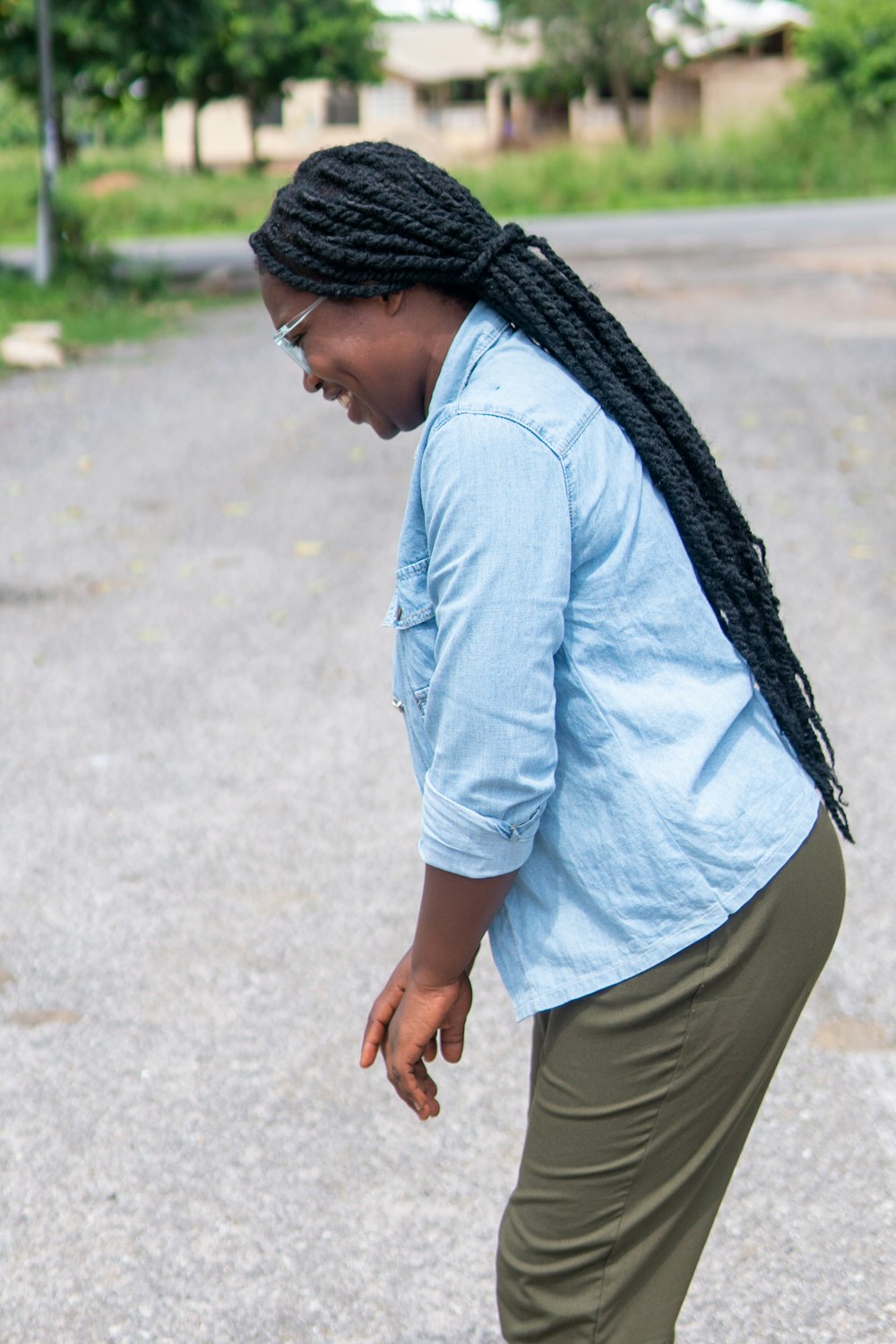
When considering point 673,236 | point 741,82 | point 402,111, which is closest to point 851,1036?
point 673,236

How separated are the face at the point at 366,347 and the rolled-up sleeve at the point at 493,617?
0.15 m

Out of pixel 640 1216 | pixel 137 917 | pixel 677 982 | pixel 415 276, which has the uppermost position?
pixel 415 276

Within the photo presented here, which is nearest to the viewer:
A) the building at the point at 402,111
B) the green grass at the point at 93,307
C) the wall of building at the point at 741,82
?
the green grass at the point at 93,307

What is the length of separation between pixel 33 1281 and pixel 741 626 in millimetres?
1683

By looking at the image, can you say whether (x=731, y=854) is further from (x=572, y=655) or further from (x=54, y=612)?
(x=54, y=612)

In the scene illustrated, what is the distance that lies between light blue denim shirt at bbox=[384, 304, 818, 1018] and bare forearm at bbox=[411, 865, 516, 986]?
0.03m

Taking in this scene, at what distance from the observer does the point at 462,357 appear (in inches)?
63.8

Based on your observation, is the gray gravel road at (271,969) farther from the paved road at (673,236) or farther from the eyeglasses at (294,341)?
the paved road at (673,236)

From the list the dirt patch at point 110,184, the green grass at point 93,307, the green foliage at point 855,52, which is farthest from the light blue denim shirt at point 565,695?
the green foliage at point 855,52

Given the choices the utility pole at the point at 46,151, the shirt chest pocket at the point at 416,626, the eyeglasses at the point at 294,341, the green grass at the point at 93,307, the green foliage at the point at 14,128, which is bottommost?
the green foliage at the point at 14,128

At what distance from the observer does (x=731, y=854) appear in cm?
164

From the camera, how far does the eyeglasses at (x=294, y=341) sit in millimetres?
1651

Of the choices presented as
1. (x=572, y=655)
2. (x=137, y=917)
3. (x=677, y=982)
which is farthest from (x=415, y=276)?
(x=137, y=917)

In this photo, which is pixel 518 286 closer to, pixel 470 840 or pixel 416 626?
pixel 416 626
